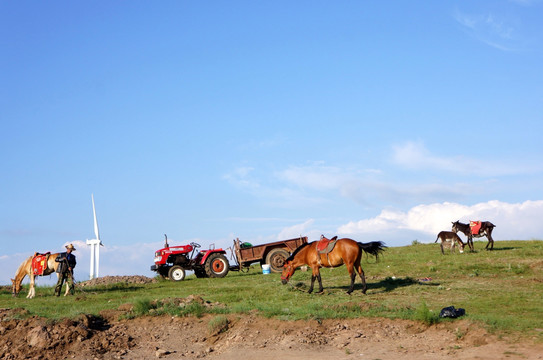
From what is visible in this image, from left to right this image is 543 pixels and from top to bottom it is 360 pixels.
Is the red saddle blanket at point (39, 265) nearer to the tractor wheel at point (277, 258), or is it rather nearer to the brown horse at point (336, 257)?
the tractor wheel at point (277, 258)

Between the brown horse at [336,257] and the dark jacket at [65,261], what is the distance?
9387 millimetres

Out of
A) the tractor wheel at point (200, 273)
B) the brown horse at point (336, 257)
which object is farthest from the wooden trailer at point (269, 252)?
the brown horse at point (336, 257)

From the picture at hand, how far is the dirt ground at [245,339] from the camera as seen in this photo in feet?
41.1

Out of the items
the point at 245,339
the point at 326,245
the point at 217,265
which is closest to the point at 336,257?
the point at 326,245

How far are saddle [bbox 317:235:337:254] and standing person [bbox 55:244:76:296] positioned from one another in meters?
10.9

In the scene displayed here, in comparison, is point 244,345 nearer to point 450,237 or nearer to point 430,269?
point 430,269

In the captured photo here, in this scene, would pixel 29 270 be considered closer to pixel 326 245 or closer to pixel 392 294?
pixel 326 245

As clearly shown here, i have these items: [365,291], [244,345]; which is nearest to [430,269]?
[365,291]

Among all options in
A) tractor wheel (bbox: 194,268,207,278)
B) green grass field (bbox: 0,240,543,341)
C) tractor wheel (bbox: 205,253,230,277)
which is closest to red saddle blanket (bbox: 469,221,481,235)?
green grass field (bbox: 0,240,543,341)

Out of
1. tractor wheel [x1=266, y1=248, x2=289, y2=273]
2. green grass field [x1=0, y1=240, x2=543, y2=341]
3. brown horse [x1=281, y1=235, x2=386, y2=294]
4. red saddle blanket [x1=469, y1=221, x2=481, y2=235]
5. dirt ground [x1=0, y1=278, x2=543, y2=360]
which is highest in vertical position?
red saddle blanket [x1=469, y1=221, x2=481, y2=235]

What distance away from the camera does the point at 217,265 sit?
97.4 feet

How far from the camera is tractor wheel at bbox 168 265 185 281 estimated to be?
2942 cm

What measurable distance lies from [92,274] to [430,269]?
24676mm

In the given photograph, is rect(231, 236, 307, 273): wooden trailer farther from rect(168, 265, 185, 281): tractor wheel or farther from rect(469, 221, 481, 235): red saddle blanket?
rect(469, 221, 481, 235): red saddle blanket
